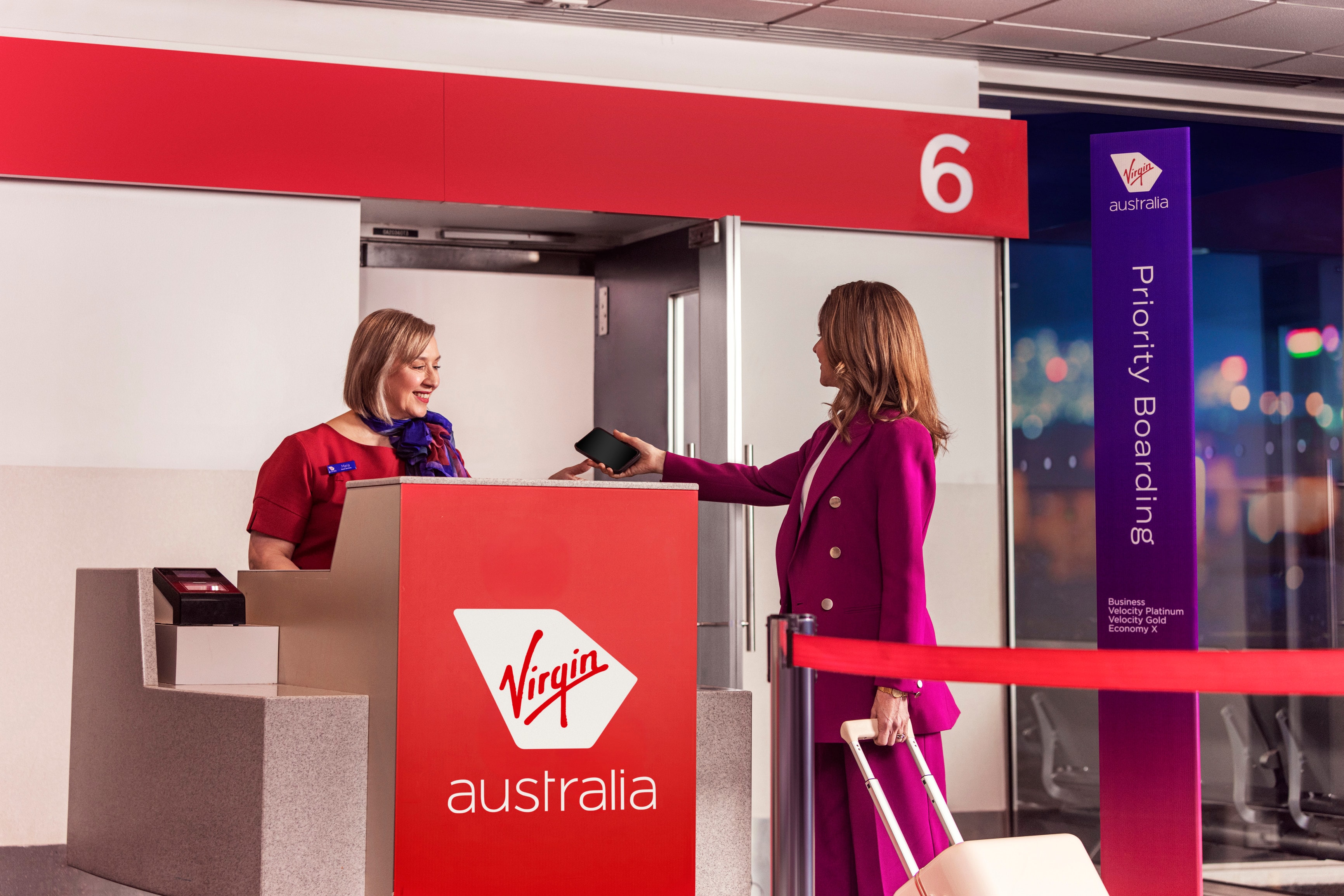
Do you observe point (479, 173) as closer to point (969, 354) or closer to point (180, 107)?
point (180, 107)

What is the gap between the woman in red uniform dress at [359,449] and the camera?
3316mm

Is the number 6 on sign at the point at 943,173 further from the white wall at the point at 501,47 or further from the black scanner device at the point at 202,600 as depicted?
the black scanner device at the point at 202,600

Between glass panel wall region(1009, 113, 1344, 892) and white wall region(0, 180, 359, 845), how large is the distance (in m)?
2.83

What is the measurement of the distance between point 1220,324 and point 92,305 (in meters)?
4.41

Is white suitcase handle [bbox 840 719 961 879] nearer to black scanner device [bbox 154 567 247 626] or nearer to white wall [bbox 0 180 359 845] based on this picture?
black scanner device [bbox 154 567 247 626]

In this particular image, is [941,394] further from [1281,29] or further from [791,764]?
[791,764]

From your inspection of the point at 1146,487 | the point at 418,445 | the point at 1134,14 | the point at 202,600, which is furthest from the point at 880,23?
the point at 202,600

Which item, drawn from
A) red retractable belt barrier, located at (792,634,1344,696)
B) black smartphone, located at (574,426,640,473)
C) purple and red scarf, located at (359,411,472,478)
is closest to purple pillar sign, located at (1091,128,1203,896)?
red retractable belt barrier, located at (792,634,1344,696)

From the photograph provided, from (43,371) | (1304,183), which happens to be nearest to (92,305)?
(43,371)

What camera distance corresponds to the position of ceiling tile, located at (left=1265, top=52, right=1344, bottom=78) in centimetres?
581

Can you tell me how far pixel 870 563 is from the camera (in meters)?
2.94

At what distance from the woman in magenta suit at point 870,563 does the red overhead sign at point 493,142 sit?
7.38 feet

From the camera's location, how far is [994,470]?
18.5 feet

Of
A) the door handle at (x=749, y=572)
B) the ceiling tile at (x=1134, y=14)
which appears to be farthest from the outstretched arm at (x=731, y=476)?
the ceiling tile at (x=1134, y=14)
